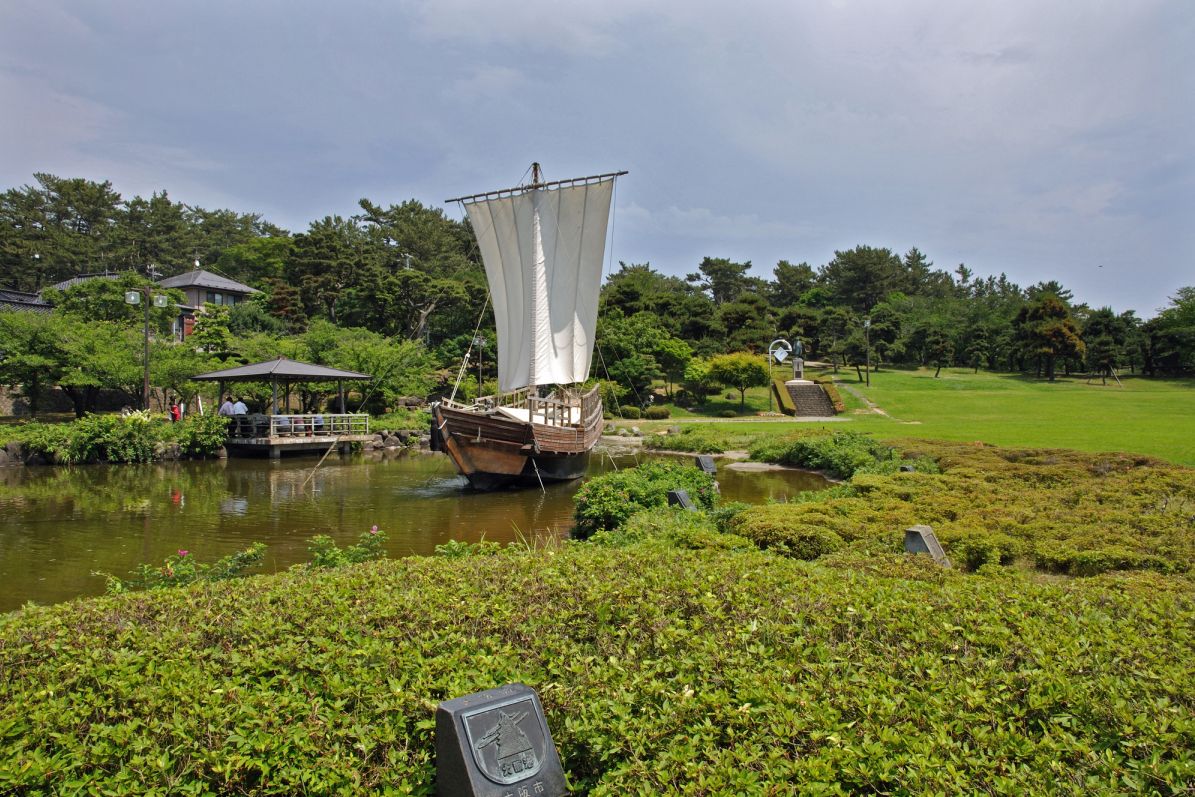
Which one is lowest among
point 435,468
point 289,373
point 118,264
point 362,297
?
point 435,468

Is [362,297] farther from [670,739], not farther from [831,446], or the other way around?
[670,739]

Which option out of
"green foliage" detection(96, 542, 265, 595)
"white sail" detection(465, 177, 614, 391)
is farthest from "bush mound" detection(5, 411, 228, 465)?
"green foliage" detection(96, 542, 265, 595)

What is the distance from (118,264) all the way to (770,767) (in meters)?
70.6

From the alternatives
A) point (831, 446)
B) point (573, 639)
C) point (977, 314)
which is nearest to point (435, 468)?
point (831, 446)

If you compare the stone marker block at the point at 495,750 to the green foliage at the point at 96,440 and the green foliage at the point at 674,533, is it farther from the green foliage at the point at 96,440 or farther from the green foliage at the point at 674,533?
the green foliage at the point at 96,440

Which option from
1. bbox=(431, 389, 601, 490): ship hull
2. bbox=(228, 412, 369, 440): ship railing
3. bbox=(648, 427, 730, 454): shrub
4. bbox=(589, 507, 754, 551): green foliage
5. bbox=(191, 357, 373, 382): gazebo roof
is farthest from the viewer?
bbox=(648, 427, 730, 454): shrub

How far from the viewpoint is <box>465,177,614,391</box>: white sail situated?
2088 centimetres

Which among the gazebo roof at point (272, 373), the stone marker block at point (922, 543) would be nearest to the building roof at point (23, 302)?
the gazebo roof at point (272, 373)

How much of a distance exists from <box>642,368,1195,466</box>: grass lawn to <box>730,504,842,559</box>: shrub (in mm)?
11437

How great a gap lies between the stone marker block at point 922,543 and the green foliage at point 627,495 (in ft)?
13.0

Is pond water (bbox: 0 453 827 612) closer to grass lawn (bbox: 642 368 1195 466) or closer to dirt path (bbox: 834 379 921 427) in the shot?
grass lawn (bbox: 642 368 1195 466)

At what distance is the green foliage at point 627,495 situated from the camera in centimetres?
1052

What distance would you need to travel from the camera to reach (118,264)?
59156 millimetres

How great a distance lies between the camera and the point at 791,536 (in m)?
7.73
